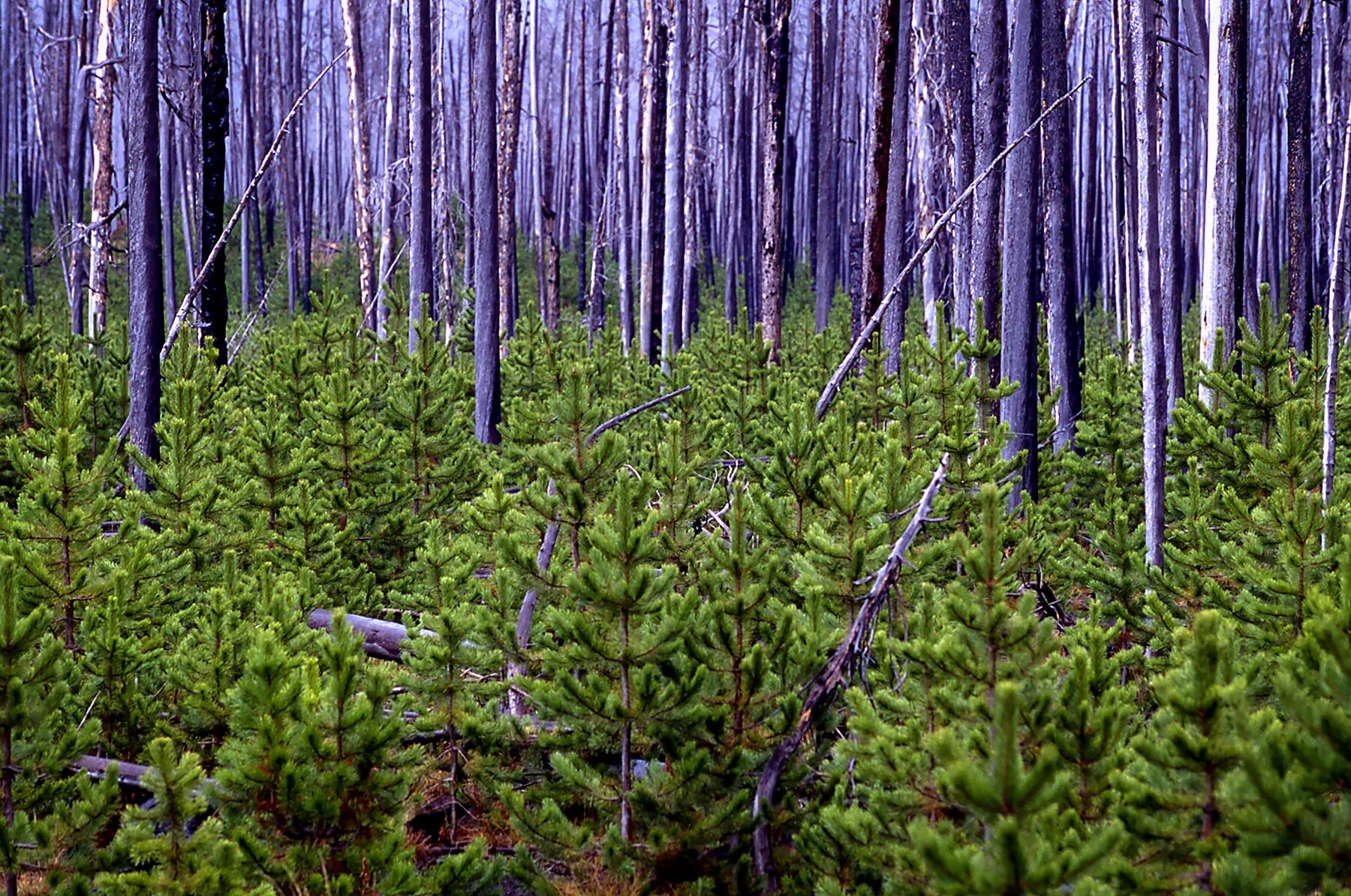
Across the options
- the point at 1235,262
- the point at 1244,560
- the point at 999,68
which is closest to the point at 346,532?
the point at 1244,560

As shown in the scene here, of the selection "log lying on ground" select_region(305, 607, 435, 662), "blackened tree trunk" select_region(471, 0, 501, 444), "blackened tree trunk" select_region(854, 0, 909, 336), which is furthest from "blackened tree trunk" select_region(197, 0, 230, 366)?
"blackened tree trunk" select_region(854, 0, 909, 336)

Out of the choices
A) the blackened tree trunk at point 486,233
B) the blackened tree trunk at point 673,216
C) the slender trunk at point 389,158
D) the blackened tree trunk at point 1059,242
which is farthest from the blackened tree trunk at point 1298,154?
the slender trunk at point 389,158

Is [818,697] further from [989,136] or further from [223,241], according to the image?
[989,136]

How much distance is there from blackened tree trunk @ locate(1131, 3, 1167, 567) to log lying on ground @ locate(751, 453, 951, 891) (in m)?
2.08

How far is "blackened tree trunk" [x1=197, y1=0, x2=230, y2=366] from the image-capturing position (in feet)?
25.8

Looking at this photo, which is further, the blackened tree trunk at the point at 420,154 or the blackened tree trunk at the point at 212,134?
the blackened tree trunk at the point at 420,154

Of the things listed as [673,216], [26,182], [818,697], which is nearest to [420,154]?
[673,216]

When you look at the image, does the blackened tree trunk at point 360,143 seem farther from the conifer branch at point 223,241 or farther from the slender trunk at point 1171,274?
the slender trunk at point 1171,274

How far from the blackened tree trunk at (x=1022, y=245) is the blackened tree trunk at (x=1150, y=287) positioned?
841 mm

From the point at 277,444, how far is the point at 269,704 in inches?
113

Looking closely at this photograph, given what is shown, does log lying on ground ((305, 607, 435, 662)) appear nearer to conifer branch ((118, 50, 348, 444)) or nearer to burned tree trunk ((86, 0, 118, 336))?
conifer branch ((118, 50, 348, 444))

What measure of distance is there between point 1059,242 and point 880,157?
3229mm

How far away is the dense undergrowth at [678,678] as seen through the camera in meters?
2.45

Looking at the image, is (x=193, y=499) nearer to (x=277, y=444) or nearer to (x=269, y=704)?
(x=277, y=444)
